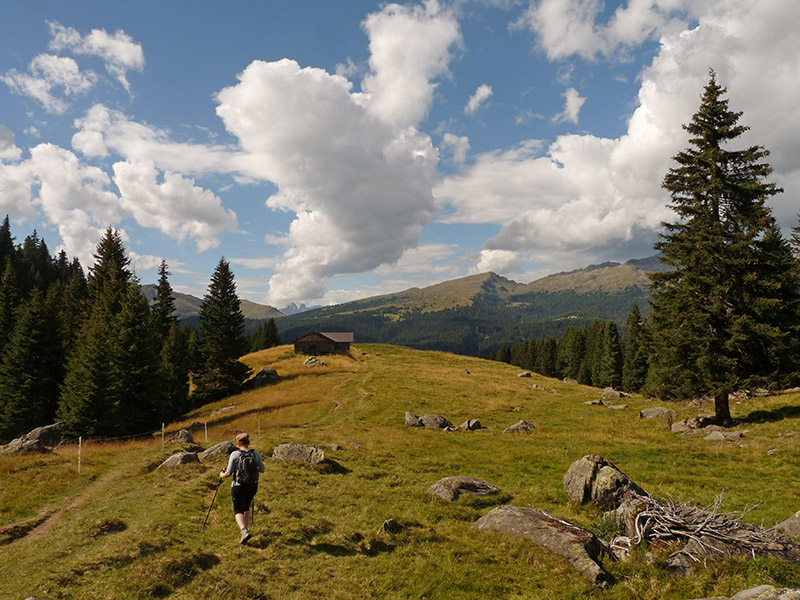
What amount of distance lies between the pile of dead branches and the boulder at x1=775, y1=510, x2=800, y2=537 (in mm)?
2059

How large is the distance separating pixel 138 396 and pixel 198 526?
31901 millimetres

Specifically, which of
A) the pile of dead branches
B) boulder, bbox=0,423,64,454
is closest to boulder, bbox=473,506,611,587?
the pile of dead branches

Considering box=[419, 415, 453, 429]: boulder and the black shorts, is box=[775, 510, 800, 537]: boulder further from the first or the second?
box=[419, 415, 453, 429]: boulder

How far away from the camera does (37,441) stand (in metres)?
24.1

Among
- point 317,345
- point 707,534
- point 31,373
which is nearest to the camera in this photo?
point 707,534

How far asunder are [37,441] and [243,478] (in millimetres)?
23340

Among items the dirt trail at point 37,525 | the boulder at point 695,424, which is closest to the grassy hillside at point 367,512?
the dirt trail at point 37,525

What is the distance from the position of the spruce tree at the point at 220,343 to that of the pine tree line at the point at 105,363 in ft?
0.48

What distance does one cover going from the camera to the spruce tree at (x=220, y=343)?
182 feet

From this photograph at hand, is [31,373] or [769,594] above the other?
[31,373]

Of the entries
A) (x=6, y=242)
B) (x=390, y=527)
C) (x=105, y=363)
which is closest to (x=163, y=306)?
(x=105, y=363)

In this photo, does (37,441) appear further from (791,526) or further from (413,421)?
(791,526)

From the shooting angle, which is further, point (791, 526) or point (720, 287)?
point (720, 287)

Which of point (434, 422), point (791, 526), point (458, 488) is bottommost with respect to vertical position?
point (434, 422)
